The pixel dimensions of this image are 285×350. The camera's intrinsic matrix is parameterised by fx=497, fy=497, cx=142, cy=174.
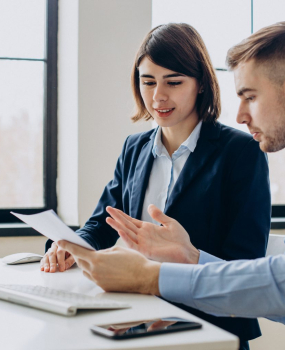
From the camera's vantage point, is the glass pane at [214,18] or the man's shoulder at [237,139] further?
the glass pane at [214,18]

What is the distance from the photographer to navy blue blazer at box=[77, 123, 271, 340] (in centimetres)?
151

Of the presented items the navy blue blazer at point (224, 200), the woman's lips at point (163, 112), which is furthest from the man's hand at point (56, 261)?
the woman's lips at point (163, 112)

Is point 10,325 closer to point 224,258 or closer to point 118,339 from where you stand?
point 118,339

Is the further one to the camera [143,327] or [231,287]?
[231,287]

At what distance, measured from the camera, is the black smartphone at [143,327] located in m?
0.84

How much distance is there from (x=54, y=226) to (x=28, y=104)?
1754 mm

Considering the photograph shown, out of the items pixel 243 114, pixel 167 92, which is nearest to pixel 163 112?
pixel 167 92

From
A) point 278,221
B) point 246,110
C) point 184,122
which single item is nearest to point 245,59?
point 246,110

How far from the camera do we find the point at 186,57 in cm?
173

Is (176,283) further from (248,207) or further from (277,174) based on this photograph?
(277,174)

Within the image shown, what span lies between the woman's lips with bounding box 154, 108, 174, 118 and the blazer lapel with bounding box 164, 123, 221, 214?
14 cm

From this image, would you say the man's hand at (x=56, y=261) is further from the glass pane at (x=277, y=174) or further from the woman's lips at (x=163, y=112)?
the glass pane at (x=277, y=174)

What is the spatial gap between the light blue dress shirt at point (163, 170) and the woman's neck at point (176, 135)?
25 millimetres

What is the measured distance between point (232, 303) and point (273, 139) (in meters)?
0.55
